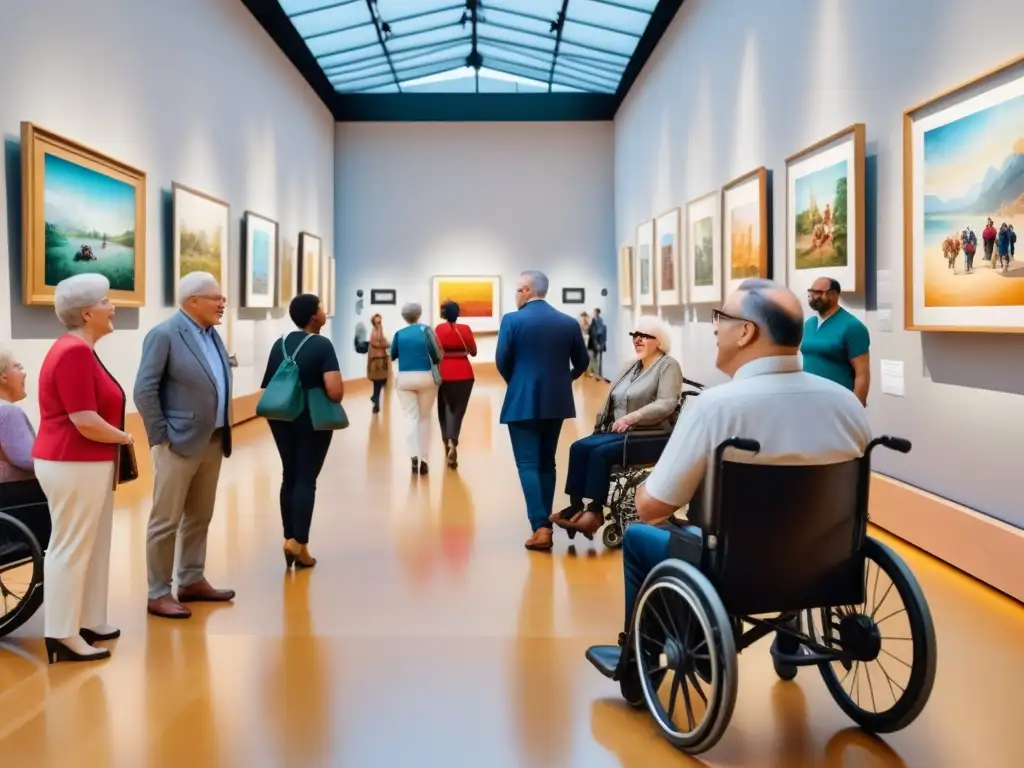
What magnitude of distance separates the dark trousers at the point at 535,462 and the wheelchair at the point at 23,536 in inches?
149

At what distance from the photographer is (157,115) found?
582 inches

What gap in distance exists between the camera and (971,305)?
306 inches

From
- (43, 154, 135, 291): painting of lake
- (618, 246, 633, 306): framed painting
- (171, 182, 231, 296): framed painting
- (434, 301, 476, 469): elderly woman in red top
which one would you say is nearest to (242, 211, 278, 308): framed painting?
(171, 182, 231, 296): framed painting

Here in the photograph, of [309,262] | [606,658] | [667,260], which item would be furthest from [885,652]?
[309,262]

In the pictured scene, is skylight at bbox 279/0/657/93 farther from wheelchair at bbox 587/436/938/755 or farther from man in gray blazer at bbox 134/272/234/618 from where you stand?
wheelchair at bbox 587/436/938/755

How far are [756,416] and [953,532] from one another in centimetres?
452

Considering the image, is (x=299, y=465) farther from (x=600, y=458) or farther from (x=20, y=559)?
(x=600, y=458)

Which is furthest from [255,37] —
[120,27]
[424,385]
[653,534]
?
[653,534]

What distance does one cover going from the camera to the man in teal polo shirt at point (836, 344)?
8.27 metres

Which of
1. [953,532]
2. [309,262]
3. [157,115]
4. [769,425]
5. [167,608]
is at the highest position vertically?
[157,115]

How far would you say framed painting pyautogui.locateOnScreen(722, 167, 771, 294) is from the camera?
13766 mm

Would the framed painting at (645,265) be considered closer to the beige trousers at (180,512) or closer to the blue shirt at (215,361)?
the blue shirt at (215,361)

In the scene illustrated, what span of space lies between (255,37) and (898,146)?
15.4 metres

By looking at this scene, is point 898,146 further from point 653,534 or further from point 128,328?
point 128,328
